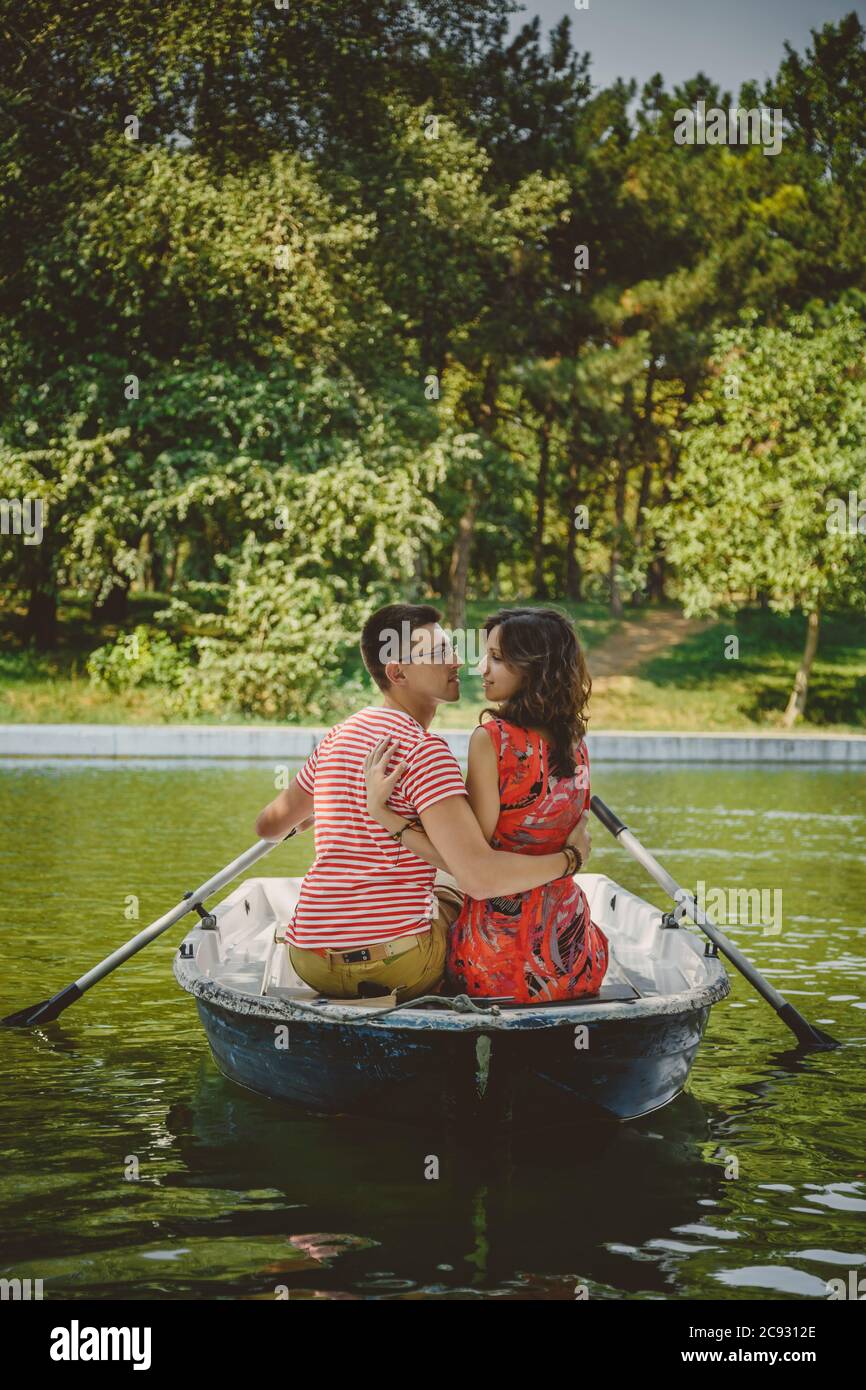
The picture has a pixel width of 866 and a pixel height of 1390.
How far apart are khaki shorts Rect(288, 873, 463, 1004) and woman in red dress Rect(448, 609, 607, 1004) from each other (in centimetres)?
7

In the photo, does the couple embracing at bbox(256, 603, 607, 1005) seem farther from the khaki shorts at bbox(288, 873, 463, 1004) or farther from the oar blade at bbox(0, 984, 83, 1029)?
the oar blade at bbox(0, 984, 83, 1029)

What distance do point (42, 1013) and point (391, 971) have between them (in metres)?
2.61

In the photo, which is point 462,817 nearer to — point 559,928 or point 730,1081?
point 559,928

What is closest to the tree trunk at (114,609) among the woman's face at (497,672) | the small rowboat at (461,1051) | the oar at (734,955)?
the oar at (734,955)

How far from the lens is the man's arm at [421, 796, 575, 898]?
4.59m

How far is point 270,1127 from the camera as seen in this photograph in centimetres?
550

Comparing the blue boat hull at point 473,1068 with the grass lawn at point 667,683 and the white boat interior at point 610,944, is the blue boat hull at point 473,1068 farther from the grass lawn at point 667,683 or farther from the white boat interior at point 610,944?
the grass lawn at point 667,683

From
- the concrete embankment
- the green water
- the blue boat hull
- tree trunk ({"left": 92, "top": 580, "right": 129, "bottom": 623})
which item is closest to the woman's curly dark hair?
the blue boat hull

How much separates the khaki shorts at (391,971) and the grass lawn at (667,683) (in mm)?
18502

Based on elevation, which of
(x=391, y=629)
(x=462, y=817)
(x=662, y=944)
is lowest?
(x=662, y=944)

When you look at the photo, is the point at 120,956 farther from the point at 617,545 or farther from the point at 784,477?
the point at 617,545

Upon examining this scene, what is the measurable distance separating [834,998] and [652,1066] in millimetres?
2816

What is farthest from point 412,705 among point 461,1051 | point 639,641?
point 639,641

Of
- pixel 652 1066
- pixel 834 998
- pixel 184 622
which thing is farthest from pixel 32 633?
pixel 652 1066
